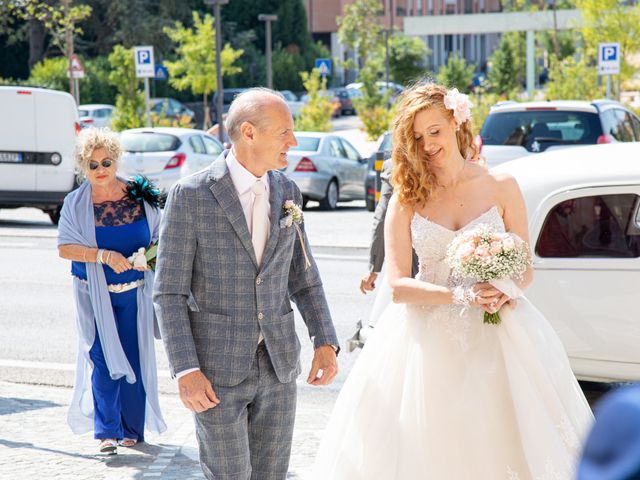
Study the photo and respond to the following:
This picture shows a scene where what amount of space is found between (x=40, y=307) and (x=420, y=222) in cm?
780

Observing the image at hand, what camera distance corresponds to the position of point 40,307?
37.4 ft

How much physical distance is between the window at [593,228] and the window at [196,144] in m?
16.0

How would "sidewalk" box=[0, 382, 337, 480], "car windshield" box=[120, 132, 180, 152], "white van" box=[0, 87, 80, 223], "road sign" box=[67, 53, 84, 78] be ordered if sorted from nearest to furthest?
1. "sidewalk" box=[0, 382, 337, 480]
2. "white van" box=[0, 87, 80, 223]
3. "car windshield" box=[120, 132, 180, 152]
4. "road sign" box=[67, 53, 84, 78]

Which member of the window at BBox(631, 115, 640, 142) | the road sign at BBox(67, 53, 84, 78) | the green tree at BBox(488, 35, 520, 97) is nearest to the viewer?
the window at BBox(631, 115, 640, 142)

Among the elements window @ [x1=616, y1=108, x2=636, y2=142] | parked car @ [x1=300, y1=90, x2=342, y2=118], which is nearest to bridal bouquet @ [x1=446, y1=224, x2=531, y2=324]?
window @ [x1=616, y1=108, x2=636, y2=142]

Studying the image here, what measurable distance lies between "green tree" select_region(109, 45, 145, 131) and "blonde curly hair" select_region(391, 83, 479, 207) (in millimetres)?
→ 30921

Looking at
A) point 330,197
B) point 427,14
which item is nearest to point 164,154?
point 330,197

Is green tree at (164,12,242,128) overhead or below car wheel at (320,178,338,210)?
overhead

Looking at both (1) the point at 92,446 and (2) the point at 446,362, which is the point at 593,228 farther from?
(1) the point at 92,446

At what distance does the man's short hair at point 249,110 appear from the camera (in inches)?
149

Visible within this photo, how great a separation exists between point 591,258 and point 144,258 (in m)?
2.34

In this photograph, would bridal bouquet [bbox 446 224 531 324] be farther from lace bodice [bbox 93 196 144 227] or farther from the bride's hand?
lace bodice [bbox 93 196 144 227]

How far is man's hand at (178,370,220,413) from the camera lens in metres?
3.69

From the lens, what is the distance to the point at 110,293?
20.5 feet
